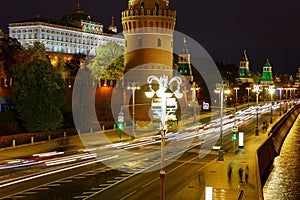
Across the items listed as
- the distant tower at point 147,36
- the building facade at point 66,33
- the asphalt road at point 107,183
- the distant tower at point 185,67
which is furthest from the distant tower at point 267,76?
the asphalt road at point 107,183

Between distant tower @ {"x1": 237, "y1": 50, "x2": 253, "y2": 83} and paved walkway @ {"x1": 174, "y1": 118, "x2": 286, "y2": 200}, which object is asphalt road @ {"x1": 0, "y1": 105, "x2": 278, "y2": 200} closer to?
paved walkway @ {"x1": 174, "y1": 118, "x2": 286, "y2": 200}

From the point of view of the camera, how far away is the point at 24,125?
153ft

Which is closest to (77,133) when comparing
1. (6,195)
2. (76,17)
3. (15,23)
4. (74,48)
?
(6,195)

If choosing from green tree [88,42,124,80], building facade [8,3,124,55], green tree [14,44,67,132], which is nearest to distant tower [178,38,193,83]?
green tree [88,42,124,80]

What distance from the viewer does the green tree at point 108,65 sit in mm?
80238

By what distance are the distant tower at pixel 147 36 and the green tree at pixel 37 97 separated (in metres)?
21.6

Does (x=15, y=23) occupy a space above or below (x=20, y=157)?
above

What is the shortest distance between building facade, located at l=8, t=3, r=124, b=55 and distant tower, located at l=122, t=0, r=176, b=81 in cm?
6743

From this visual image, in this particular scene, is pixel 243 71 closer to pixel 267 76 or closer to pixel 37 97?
pixel 267 76

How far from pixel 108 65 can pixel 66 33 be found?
264 feet

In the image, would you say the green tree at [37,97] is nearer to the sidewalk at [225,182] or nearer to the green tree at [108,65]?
the sidewalk at [225,182]

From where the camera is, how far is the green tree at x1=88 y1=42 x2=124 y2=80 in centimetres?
8024

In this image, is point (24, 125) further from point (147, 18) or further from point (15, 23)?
point (15, 23)

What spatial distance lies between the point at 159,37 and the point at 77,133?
72.8 ft
